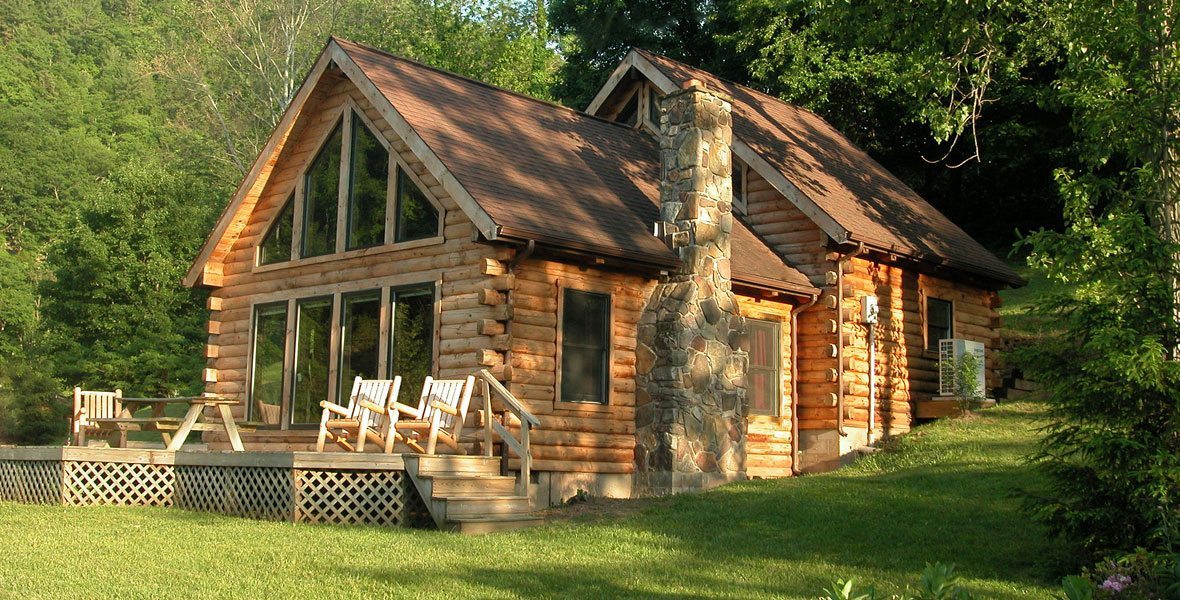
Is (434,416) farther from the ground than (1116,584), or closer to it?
farther from the ground

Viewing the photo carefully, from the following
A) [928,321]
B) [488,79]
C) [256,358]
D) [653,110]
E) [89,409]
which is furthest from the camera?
[488,79]

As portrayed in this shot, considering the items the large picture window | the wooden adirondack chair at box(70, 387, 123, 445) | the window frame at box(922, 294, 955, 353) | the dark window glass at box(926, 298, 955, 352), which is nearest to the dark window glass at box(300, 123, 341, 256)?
the large picture window

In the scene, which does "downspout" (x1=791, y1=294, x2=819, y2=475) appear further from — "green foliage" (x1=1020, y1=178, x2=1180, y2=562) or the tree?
"green foliage" (x1=1020, y1=178, x2=1180, y2=562)

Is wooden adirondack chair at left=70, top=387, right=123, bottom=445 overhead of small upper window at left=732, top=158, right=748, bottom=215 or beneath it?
beneath

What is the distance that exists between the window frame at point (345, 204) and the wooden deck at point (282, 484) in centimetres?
363

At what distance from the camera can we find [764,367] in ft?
60.5

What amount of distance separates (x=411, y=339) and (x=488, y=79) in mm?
27503

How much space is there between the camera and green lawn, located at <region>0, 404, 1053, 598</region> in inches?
361

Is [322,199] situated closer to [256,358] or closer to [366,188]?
[366,188]

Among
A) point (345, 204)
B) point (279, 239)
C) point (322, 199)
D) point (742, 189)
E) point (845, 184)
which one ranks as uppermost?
point (845, 184)

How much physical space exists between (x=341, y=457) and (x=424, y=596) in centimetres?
456

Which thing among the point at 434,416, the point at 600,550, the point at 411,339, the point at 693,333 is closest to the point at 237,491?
the point at 434,416

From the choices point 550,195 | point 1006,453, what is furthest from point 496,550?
point 1006,453

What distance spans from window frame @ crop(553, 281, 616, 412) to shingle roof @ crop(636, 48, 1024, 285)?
4509 mm
